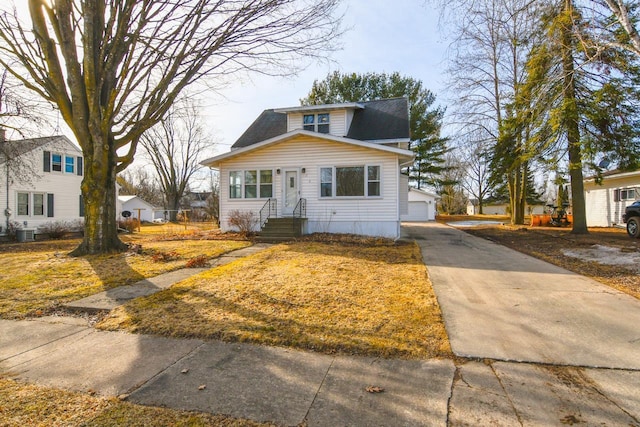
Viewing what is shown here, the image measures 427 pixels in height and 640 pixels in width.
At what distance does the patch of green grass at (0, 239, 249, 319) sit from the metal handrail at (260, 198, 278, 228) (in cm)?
454

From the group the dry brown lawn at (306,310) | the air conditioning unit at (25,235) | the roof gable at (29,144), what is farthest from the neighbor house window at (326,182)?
the air conditioning unit at (25,235)

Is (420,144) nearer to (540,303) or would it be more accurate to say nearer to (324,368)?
(540,303)

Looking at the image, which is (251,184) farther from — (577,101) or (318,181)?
(577,101)

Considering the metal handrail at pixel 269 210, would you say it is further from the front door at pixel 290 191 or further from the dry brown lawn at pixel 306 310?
the dry brown lawn at pixel 306 310

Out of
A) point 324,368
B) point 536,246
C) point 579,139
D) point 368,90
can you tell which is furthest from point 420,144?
point 324,368

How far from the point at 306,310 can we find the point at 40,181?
71.4ft

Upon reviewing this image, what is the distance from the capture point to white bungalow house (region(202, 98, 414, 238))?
13758 mm

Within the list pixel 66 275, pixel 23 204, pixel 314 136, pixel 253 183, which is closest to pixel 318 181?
pixel 314 136

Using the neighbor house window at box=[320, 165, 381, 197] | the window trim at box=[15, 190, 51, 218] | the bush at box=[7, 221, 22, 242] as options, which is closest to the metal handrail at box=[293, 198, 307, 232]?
the neighbor house window at box=[320, 165, 381, 197]

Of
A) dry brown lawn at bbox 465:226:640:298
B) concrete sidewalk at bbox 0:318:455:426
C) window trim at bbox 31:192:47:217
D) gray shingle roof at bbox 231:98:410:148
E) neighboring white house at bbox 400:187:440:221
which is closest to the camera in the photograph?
concrete sidewalk at bbox 0:318:455:426

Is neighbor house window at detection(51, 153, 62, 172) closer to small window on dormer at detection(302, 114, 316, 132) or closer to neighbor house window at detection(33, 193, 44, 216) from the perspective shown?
neighbor house window at detection(33, 193, 44, 216)

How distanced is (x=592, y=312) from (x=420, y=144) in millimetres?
30884

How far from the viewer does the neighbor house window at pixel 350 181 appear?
13852 mm

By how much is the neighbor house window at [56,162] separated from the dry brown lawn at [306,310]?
19224 mm
